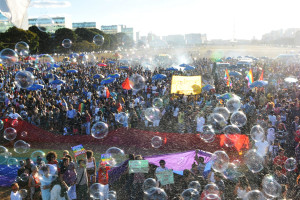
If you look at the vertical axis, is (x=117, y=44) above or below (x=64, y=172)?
above

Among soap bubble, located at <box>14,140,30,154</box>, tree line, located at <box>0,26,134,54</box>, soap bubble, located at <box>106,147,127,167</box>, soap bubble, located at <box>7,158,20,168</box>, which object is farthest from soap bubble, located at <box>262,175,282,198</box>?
tree line, located at <box>0,26,134,54</box>

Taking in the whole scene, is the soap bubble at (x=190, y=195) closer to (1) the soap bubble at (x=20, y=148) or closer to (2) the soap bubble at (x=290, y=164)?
(2) the soap bubble at (x=290, y=164)

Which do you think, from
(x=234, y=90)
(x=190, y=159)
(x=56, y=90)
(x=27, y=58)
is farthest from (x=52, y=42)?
(x=190, y=159)

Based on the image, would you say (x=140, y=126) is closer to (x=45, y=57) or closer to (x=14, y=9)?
(x=14, y=9)

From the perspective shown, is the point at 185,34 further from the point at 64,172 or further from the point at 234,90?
the point at 64,172

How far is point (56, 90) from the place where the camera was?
1698 centimetres

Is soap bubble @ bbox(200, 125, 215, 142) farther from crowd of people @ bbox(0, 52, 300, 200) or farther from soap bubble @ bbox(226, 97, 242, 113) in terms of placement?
soap bubble @ bbox(226, 97, 242, 113)

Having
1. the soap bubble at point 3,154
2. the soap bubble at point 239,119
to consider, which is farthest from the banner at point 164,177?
the soap bubble at point 3,154

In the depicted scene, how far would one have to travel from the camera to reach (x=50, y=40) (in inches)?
2215

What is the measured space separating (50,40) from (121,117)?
2012 inches

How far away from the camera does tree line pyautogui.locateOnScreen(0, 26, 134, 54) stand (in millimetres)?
43250

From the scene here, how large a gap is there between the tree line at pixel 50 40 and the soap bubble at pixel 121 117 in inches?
1435

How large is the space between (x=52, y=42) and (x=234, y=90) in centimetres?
4870

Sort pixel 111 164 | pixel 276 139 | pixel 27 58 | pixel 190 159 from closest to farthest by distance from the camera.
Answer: pixel 111 164
pixel 190 159
pixel 276 139
pixel 27 58
